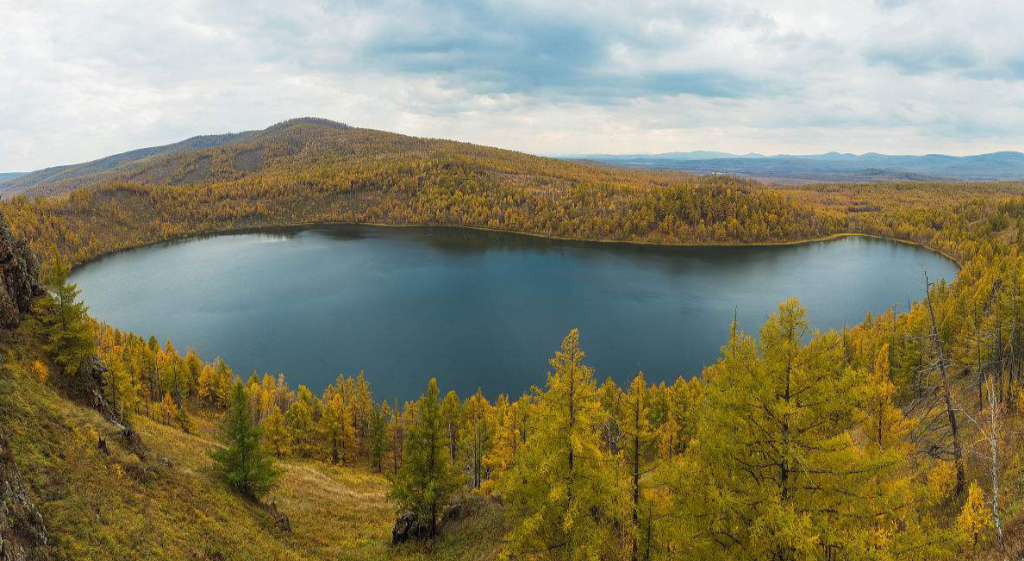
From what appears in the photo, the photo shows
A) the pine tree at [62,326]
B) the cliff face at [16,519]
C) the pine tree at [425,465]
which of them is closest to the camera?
the cliff face at [16,519]

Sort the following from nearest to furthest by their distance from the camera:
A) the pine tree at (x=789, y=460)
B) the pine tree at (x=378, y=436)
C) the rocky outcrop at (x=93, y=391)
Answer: the pine tree at (x=789, y=460) < the rocky outcrop at (x=93, y=391) < the pine tree at (x=378, y=436)

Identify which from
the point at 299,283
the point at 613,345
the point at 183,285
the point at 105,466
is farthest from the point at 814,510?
the point at 183,285

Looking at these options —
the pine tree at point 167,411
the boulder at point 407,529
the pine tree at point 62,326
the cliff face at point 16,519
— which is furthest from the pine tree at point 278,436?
the cliff face at point 16,519

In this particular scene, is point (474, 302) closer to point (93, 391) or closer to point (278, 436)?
point (278, 436)

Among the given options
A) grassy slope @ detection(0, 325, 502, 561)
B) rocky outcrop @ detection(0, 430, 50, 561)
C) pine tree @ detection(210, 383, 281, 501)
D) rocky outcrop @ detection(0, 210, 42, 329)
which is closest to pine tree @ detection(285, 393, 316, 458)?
grassy slope @ detection(0, 325, 502, 561)

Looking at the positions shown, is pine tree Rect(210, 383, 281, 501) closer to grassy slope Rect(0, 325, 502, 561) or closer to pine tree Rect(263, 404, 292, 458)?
grassy slope Rect(0, 325, 502, 561)

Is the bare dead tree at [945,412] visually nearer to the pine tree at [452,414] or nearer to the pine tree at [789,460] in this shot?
the pine tree at [789,460]
